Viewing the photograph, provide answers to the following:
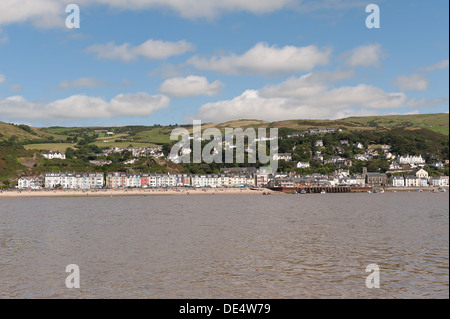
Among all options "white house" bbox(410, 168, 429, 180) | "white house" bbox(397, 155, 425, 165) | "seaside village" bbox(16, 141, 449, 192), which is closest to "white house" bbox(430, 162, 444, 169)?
"seaside village" bbox(16, 141, 449, 192)

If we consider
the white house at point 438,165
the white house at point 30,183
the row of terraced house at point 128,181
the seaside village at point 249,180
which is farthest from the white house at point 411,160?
the white house at point 30,183

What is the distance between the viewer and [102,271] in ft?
59.0

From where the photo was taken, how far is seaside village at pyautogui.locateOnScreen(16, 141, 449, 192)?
134750 mm

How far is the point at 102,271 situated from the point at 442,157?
625 feet

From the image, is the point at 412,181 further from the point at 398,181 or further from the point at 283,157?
the point at 283,157

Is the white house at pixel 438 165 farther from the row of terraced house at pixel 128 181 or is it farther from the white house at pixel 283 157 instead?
the row of terraced house at pixel 128 181

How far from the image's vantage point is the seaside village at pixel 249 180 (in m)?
135

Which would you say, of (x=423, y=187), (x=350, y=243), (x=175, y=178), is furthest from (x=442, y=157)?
Result: (x=350, y=243)

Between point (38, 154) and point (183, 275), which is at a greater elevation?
point (38, 154)

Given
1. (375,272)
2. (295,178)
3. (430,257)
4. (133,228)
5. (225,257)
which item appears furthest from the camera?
(295,178)

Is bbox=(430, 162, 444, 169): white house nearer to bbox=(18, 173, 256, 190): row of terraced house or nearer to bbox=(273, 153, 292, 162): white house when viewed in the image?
bbox=(273, 153, 292, 162): white house
